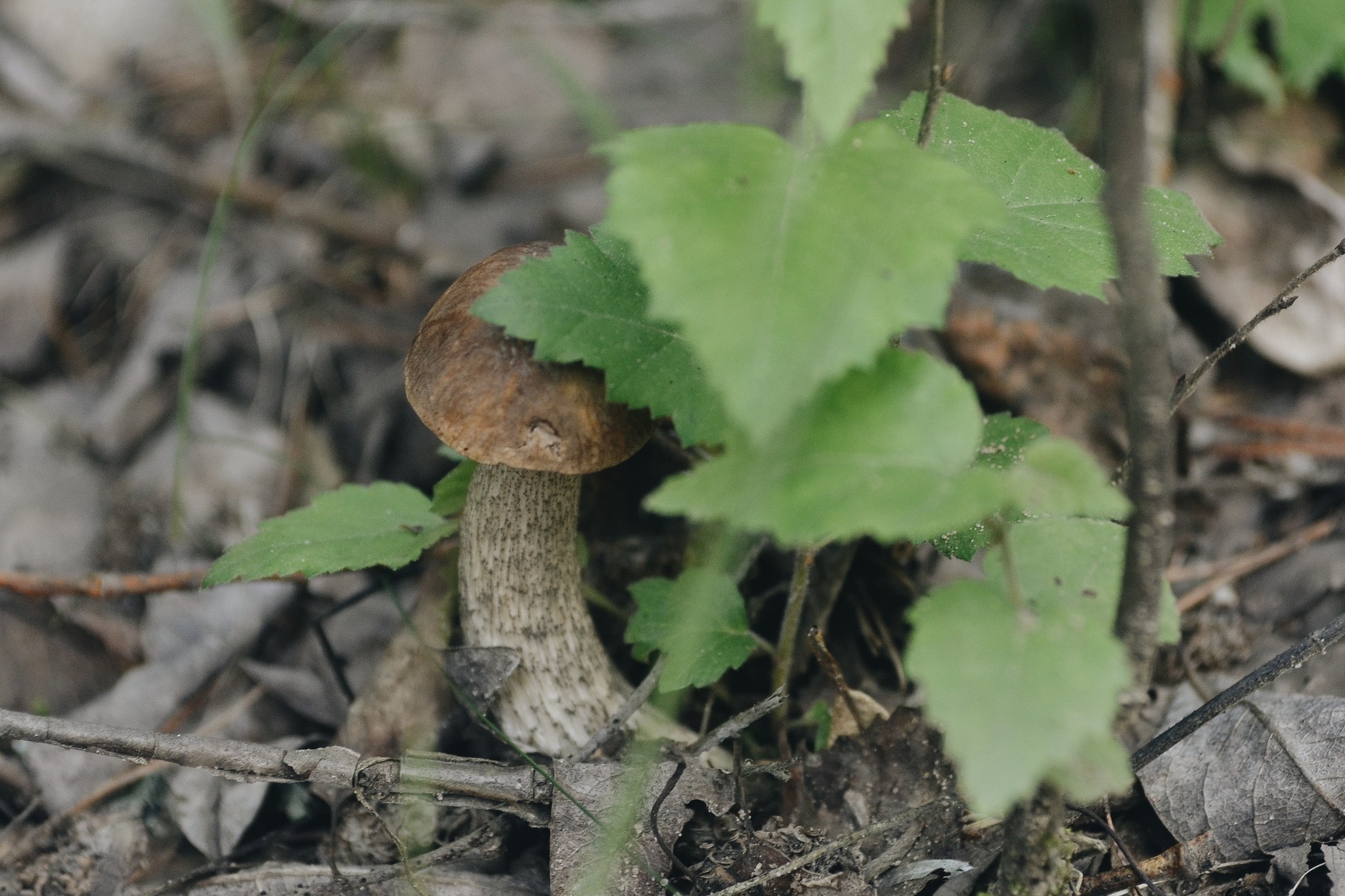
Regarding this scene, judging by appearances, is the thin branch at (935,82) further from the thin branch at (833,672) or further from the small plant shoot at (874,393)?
the thin branch at (833,672)

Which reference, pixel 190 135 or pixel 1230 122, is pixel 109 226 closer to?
pixel 190 135

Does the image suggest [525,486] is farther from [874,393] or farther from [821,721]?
[874,393]

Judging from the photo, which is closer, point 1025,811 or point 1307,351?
point 1025,811

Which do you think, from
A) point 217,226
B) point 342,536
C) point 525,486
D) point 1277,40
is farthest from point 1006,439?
point 1277,40

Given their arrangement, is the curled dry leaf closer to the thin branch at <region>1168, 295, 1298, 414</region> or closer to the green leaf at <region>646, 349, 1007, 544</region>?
the thin branch at <region>1168, 295, 1298, 414</region>

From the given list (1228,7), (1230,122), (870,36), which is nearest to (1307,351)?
(1230,122)

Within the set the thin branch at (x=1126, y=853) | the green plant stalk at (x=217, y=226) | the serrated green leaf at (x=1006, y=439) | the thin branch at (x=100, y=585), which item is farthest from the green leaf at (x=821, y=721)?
the green plant stalk at (x=217, y=226)

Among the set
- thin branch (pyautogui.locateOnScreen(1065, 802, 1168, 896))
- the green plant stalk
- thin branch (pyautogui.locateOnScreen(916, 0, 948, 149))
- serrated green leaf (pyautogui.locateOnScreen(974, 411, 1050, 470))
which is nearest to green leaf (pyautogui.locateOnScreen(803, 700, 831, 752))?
thin branch (pyautogui.locateOnScreen(1065, 802, 1168, 896))
